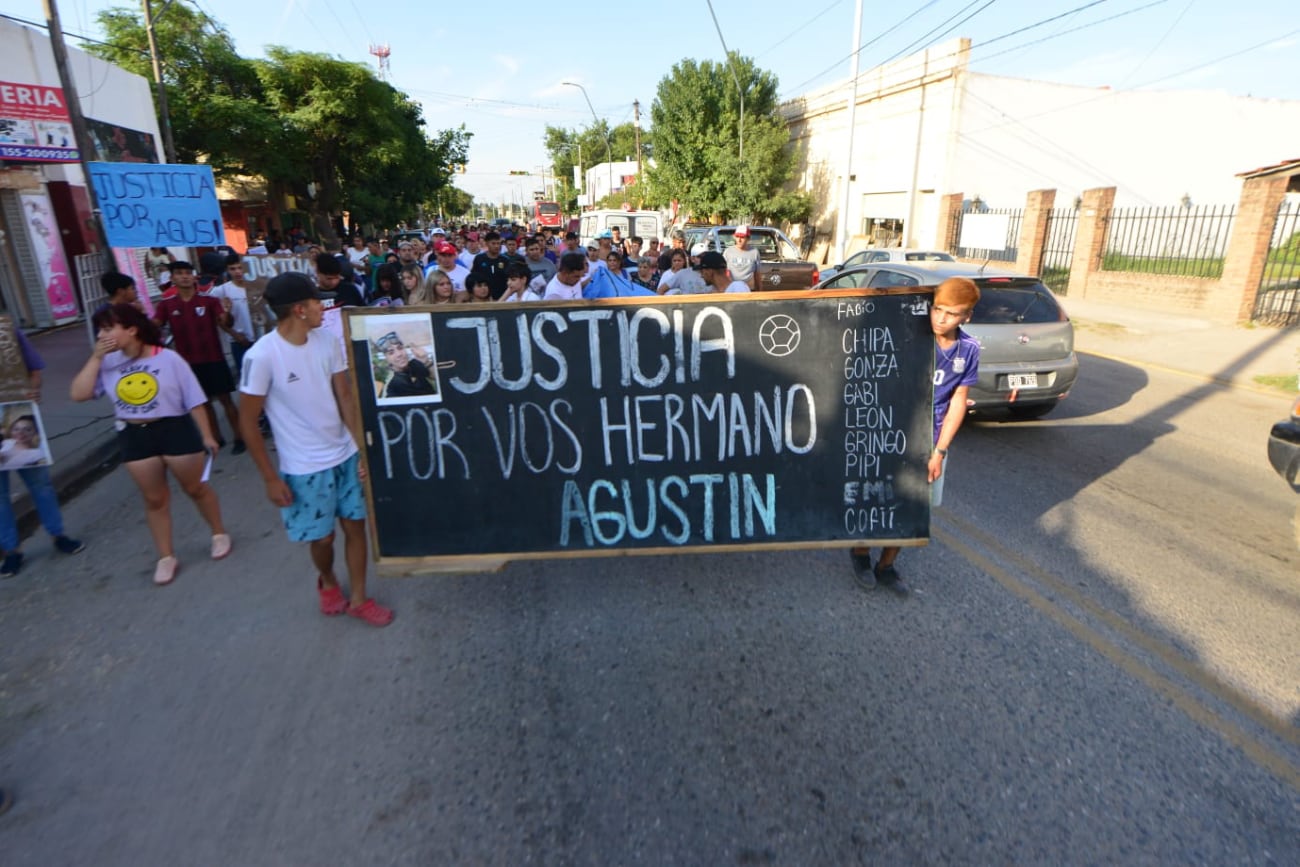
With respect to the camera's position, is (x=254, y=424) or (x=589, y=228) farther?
(x=589, y=228)

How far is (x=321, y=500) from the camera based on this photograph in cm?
355

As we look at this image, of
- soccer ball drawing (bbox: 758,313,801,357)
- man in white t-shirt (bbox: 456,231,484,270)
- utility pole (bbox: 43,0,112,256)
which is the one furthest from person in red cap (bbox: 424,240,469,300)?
utility pole (bbox: 43,0,112,256)

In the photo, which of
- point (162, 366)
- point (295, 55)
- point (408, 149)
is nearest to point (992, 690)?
point (162, 366)

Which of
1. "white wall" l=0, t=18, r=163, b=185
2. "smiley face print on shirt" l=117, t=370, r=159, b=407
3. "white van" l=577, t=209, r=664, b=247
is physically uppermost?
"white wall" l=0, t=18, r=163, b=185

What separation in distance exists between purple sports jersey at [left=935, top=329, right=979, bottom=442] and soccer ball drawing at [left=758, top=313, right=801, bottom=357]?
792mm

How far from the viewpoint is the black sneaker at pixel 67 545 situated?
4688 millimetres

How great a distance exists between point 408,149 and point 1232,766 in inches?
1401

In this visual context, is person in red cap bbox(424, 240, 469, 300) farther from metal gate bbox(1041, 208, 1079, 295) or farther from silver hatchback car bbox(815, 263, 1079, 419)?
metal gate bbox(1041, 208, 1079, 295)

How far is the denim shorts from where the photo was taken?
3.51 meters

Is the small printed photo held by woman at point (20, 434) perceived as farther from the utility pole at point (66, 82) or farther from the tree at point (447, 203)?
the tree at point (447, 203)

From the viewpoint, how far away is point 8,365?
14.0 feet

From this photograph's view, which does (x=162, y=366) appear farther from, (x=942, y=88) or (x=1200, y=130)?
(x=1200, y=130)

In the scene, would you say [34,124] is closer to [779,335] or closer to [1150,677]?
[779,335]

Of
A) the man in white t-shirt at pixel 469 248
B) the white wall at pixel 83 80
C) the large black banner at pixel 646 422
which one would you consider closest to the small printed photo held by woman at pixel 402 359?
the large black banner at pixel 646 422
